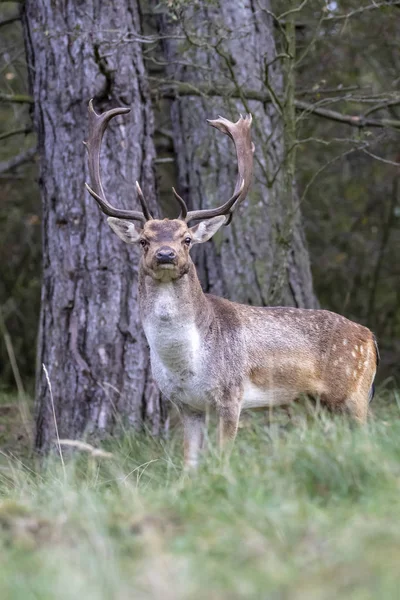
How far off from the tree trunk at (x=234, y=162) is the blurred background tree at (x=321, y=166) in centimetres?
4

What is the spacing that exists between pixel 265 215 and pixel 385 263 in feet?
20.3

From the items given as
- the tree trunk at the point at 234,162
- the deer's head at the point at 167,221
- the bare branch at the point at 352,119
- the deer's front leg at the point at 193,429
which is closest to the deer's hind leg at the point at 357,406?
the deer's front leg at the point at 193,429

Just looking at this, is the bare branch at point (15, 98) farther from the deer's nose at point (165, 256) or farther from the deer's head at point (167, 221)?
the deer's nose at point (165, 256)

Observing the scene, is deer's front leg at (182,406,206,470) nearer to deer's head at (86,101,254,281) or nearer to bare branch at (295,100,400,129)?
deer's head at (86,101,254,281)

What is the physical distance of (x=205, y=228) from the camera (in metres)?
6.91

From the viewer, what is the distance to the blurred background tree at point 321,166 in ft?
30.2

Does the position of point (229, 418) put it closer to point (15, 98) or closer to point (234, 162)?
point (234, 162)


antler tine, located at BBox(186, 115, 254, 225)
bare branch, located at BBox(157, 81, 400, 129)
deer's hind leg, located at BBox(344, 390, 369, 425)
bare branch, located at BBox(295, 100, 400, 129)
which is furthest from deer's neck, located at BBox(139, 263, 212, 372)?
bare branch, located at BBox(295, 100, 400, 129)

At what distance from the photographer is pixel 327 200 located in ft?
43.2

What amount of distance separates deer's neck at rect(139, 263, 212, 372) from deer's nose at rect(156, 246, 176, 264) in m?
0.25

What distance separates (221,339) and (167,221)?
908 millimetres

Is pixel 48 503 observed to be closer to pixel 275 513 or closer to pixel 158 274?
pixel 275 513

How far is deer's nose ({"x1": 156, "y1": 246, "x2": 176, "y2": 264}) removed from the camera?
622cm

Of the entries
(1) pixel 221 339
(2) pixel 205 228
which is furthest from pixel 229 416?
(2) pixel 205 228
